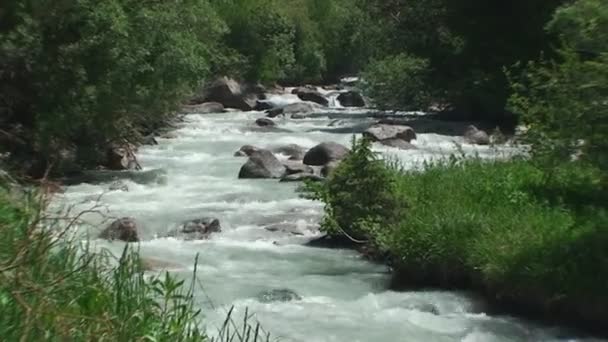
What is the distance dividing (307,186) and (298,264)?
2498mm

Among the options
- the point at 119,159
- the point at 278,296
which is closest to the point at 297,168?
the point at 119,159

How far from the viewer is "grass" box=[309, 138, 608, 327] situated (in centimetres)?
1032

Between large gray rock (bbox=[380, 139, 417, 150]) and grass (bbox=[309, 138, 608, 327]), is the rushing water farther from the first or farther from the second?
large gray rock (bbox=[380, 139, 417, 150])

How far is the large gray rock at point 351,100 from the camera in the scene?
131ft

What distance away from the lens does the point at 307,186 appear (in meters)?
14.9

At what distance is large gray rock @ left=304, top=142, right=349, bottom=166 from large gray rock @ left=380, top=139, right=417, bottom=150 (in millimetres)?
3089

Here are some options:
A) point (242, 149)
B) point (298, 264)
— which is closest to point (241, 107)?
point (242, 149)

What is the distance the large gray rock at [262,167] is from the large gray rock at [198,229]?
4.88m

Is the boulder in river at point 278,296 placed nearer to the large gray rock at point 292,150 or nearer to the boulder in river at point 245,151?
the large gray rock at point 292,150

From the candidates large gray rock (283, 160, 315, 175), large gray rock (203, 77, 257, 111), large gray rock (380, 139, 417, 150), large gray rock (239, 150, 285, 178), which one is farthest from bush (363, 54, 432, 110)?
large gray rock (239, 150, 285, 178)

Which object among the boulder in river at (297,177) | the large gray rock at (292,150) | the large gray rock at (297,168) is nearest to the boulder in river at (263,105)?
the large gray rock at (292,150)

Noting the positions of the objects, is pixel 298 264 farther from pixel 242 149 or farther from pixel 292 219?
pixel 242 149

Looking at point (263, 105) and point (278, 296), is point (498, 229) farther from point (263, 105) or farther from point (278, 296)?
point (263, 105)

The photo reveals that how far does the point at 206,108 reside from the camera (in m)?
35.3
